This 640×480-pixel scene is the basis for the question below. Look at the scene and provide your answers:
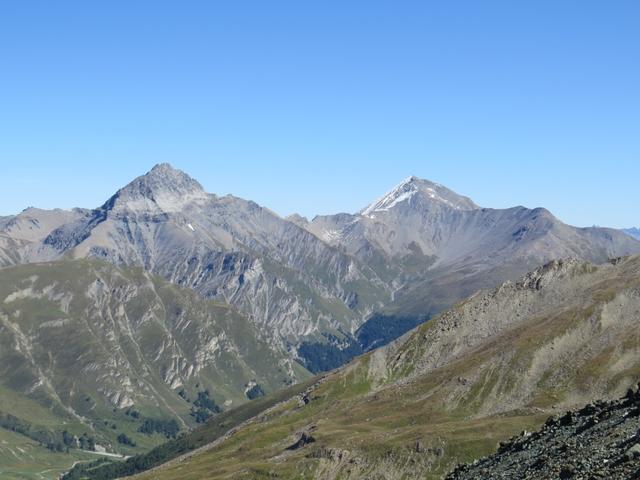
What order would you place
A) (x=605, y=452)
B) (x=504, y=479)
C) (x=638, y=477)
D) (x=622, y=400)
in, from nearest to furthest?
(x=638, y=477), (x=605, y=452), (x=504, y=479), (x=622, y=400)

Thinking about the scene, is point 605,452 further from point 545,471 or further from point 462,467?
point 462,467

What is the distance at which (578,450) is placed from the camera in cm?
8669

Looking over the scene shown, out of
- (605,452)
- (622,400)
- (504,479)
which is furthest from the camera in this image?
(622,400)

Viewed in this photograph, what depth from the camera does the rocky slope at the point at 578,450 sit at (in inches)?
2832

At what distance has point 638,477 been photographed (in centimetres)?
6425

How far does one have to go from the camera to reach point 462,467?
111562 mm

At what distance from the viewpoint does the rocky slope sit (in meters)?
71.9

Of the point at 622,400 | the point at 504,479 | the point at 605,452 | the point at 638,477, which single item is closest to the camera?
the point at 638,477

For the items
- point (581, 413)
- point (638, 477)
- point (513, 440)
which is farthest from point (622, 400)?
point (638, 477)

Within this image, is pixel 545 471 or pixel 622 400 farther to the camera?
pixel 622 400

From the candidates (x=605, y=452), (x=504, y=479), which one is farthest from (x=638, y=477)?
(x=504, y=479)

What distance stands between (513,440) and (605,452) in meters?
36.9

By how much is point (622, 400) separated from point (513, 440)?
49.1 ft

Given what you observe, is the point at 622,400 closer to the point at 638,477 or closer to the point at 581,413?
the point at 581,413
